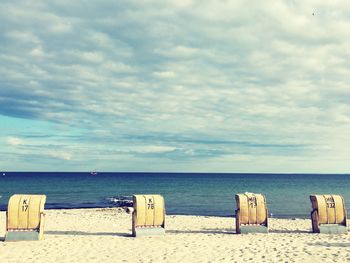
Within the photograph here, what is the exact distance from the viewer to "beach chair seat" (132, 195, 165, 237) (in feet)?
48.0

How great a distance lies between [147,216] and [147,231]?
57 cm

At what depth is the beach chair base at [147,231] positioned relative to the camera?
14.6 meters

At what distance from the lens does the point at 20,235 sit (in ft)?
A: 44.3

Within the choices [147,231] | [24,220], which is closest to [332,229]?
[147,231]

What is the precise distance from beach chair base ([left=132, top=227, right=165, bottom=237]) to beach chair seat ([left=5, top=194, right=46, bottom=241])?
3.50m

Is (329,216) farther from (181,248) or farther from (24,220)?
(24,220)

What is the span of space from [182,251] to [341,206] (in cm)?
768

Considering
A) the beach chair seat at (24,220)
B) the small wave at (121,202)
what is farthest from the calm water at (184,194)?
the beach chair seat at (24,220)

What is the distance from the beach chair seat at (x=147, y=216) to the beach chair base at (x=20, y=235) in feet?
11.9

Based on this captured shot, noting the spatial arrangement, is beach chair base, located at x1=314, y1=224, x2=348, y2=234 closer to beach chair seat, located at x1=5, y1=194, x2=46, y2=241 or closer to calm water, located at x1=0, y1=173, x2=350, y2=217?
beach chair seat, located at x1=5, y1=194, x2=46, y2=241

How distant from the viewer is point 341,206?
15789 millimetres

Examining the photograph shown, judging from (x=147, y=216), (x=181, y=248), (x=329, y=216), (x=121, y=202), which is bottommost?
(x=181, y=248)

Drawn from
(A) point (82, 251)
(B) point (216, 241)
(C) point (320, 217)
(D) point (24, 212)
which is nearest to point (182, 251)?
(B) point (216, 241)

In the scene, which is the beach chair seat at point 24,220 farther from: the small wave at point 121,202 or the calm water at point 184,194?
the small wave at point 121,202
